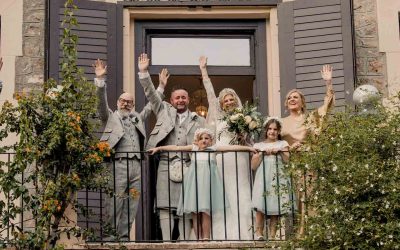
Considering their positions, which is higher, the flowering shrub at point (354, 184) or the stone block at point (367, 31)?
the stone block at point (367, 31)

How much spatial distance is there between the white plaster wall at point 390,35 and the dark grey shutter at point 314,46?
433 mm

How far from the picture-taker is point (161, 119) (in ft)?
42.3

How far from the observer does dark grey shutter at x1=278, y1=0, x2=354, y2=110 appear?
14023mm

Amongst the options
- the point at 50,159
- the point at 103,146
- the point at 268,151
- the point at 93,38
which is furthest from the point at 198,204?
the point at 93,38

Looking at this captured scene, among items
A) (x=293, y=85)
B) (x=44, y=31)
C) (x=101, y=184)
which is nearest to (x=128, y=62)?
(x=44, y=31)

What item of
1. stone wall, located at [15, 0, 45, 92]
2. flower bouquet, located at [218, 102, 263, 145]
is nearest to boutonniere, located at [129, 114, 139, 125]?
flower bouquet, located at [218, 102, 263, 145]

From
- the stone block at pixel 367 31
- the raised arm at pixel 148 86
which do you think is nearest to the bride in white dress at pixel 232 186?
the raised arm at pixel 148 86

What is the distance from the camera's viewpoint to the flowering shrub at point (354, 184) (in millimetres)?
10906

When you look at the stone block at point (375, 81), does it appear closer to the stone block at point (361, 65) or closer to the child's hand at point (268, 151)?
the stone block at point (361, 65)

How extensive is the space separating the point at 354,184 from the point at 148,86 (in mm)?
2810

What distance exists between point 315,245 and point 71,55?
2993 mm

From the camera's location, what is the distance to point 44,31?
46.5ft

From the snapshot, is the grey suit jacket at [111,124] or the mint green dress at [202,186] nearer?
the mint green dress at [202,186]

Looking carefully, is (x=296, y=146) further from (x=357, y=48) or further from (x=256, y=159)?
(x=357, y=48)
